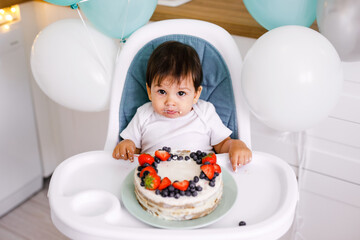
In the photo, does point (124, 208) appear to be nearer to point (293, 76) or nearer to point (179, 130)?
point (179, 130)

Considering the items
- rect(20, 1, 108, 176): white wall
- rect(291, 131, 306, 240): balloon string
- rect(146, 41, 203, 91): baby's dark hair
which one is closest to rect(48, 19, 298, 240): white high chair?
rect(146, 41, 203, 91): baby's dark hair

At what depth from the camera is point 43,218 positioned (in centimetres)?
213

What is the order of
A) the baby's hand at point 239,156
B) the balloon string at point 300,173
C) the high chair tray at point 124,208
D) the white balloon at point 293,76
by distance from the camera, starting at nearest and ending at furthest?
1. the high chair tray at point 124,208
2. the white balloon at point 293,76
3. the baby's hand at point 239,156
4. the balloon string at point 300,173

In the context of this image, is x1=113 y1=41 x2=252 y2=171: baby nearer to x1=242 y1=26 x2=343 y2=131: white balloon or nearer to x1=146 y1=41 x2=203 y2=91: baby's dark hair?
x1=146 y1=41 x2=203 y2=91: baby's dark hair

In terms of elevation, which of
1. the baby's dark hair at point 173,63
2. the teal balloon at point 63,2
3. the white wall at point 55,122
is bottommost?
the white wall at point 55,122

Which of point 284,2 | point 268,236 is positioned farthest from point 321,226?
point 284,2

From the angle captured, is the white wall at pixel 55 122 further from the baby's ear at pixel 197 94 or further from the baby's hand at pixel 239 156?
the baby's hand at pixel 239 156

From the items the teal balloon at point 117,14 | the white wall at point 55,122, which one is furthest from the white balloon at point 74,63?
the white wall at point 55,122

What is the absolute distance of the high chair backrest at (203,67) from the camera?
1348 mm

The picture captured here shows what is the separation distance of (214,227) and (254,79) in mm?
412

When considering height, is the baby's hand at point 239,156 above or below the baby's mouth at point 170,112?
below

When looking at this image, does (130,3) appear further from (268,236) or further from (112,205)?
(268,236)

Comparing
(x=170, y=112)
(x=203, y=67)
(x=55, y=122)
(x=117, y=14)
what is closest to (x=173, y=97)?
(x=170, y=112)

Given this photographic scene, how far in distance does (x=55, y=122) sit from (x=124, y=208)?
134 cm
